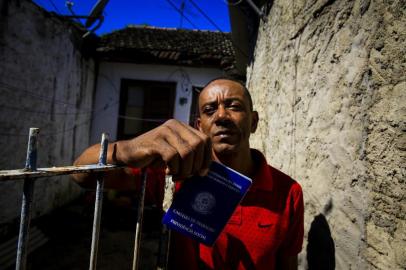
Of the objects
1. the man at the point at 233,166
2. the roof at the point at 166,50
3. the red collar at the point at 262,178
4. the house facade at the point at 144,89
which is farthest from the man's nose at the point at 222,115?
the house facade at the point at 144,89

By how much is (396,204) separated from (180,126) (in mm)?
888

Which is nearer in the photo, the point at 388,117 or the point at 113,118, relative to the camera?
the point at 388,117

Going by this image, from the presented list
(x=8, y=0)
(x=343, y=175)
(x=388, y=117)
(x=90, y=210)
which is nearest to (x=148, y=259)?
(x=90, y=210)

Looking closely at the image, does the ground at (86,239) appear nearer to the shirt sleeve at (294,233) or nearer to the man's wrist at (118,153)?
the shirt sleeve at (294,233)

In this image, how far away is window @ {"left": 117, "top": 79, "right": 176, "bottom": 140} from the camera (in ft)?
29.6

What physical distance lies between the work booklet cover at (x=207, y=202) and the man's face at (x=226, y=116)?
2.20ft

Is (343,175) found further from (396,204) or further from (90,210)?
(90,210)

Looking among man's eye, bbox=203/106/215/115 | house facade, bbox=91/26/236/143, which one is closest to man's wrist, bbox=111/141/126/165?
man's eye, bbox=203/106/215/115

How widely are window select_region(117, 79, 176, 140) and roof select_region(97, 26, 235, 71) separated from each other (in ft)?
2.64

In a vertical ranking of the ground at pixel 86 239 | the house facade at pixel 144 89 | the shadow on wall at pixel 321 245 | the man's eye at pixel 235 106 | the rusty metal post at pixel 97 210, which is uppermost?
the house facade at pixel 144 89

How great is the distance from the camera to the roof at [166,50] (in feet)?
28.4

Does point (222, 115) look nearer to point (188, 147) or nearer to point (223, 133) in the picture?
point (223, 133)

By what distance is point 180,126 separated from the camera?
95 centimetres

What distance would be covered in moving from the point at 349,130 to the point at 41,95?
20.8ft
